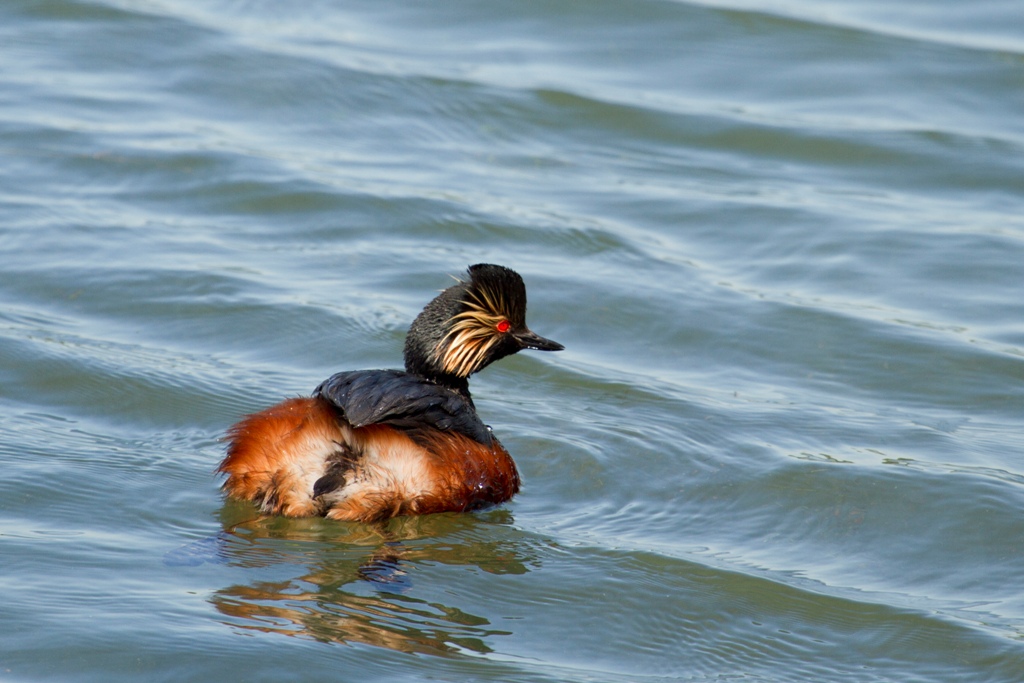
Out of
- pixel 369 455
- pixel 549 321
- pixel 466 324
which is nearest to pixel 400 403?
pixel 369 455

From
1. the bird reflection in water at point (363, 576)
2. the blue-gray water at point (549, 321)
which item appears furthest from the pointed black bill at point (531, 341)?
the bird reflection in water at point (363, 576)

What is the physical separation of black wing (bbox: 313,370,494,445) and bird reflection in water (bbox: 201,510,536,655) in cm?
38

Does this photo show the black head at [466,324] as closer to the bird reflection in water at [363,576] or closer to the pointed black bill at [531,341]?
the pointed black bill at [531,341]

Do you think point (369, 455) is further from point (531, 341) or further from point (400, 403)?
point (531, 341)

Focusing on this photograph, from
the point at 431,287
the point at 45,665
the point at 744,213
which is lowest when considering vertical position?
the point at 45,665

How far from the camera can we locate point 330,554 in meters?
5.53

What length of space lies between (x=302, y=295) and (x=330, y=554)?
3114 mm

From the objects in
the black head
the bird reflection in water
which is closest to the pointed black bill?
the black head

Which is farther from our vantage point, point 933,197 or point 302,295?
point 933,197

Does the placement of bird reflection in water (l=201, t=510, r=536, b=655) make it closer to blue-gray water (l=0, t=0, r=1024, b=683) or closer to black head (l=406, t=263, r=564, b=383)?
blue-gray water (l=0, t=0, r=1024, b=683)

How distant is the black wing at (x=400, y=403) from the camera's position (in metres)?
5.66

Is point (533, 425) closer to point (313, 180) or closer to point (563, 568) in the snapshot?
point (563, 568)

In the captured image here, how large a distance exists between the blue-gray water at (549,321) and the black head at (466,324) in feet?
1.98

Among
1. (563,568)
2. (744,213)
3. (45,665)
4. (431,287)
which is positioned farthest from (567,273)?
(45,665)
